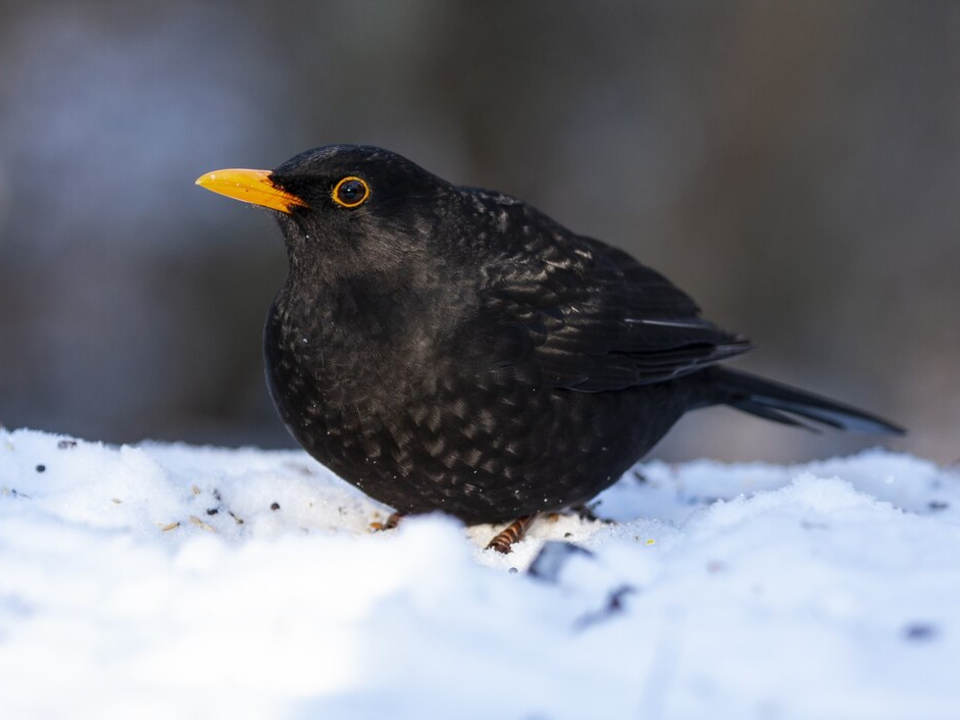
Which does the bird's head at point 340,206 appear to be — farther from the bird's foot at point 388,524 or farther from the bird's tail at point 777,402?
the bird's tail at point 777,402

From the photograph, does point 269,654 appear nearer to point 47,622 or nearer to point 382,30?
point 47,622

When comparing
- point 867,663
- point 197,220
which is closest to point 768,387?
point 867,663

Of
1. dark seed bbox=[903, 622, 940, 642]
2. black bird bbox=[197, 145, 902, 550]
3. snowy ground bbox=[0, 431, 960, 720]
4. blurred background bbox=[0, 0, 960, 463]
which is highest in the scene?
blurred background bbox=[0, 0, 960, 463]

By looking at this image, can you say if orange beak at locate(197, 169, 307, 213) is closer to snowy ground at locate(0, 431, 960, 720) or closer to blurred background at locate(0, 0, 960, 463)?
snowy ground at locate(0, 431, 960, 720)

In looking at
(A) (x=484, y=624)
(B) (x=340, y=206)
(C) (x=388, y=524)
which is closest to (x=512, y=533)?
(C) (x=388, y=524)

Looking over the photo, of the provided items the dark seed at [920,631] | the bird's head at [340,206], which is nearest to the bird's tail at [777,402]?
the bird's head at [340,206]

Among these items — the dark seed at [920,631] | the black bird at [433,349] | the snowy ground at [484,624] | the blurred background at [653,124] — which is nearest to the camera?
the snowy ground at [484,624]

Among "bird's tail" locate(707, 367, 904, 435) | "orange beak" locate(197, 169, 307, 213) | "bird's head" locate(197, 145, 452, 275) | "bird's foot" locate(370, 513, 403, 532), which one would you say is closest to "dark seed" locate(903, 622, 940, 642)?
"bird's head" locate(197, 145, 452, 275)
